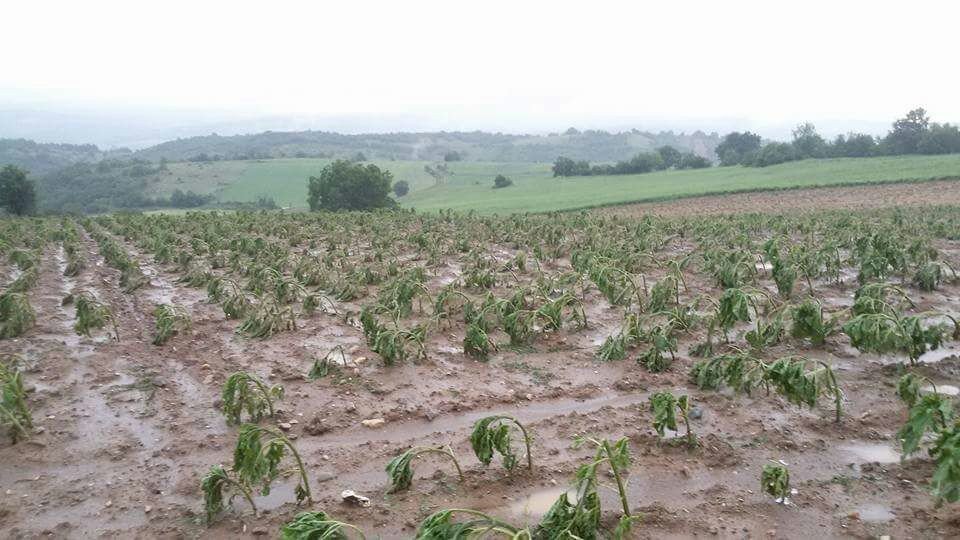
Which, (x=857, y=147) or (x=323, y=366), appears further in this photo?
(x=857, y=147)

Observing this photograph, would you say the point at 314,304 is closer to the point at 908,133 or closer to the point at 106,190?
the point at 908,133

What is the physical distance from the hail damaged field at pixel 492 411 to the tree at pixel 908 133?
56645 millimetres

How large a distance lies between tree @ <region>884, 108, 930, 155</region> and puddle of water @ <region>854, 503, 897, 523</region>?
213 ft

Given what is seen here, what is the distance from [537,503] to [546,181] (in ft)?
198

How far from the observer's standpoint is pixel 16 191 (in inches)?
1764

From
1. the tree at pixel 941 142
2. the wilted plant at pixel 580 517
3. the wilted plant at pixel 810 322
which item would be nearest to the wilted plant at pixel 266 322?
the wilted plant at pixel 580 517

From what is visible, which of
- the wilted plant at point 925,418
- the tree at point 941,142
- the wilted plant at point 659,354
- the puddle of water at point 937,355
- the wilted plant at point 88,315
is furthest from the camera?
the tree at point 941,142

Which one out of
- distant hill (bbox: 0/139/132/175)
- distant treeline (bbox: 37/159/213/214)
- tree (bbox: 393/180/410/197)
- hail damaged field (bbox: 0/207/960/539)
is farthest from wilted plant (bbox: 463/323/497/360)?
distant hill (bbox: 0/139/132/175)

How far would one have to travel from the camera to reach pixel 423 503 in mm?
4812

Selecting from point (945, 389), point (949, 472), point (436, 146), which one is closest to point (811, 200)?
point (945, 389)

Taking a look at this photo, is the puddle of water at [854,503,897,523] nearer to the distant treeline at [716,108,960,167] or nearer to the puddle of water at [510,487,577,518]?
the puddle of water at [510,487,577,518]

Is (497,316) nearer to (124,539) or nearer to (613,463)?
(613,463)

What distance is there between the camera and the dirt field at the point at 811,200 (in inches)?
1220

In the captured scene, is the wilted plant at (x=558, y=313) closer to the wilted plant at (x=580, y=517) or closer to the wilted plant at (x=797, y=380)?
the wilted plant at (x=797, y=380)
